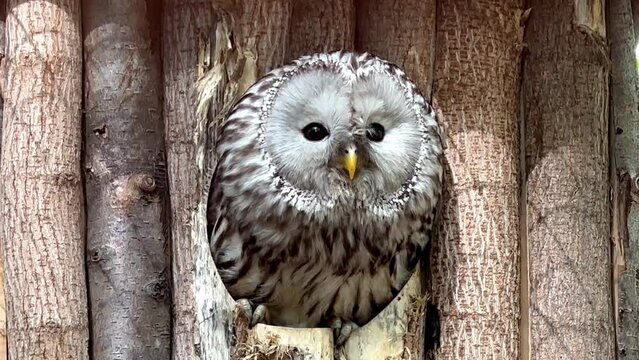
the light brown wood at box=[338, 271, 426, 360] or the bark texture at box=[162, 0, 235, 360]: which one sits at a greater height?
the bark texture at box=[162, 0, 235, 360]

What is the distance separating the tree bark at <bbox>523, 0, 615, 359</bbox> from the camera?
2.32 m

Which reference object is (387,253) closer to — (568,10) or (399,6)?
(399,6)

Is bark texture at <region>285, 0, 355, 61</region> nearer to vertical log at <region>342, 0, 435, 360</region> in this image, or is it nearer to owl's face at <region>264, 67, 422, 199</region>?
vertical log at <region>342, 0, 435, 360</region>

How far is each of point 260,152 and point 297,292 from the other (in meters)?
0.33

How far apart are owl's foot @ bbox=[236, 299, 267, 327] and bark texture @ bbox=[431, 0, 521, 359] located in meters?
0.38

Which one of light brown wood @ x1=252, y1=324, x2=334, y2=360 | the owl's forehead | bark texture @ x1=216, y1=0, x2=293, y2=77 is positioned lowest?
light brown wood @ x1=252, y1=324, x2=334, y2=360

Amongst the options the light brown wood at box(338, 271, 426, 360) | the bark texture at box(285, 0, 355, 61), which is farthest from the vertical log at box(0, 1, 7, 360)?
the light brown wood at box(338, 271, 426, 360)

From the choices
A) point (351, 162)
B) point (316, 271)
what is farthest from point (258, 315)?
point (351, 162)

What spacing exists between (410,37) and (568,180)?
49cm

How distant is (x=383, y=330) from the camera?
84.7 inches

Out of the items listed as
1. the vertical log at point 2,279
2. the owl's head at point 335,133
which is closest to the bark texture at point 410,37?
the owl's head at point 335,133

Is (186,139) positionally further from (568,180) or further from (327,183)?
(568,180)

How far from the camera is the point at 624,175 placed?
2.51 metres

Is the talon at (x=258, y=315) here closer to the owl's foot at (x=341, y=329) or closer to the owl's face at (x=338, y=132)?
the owl's foot at (x=341, y=329)
